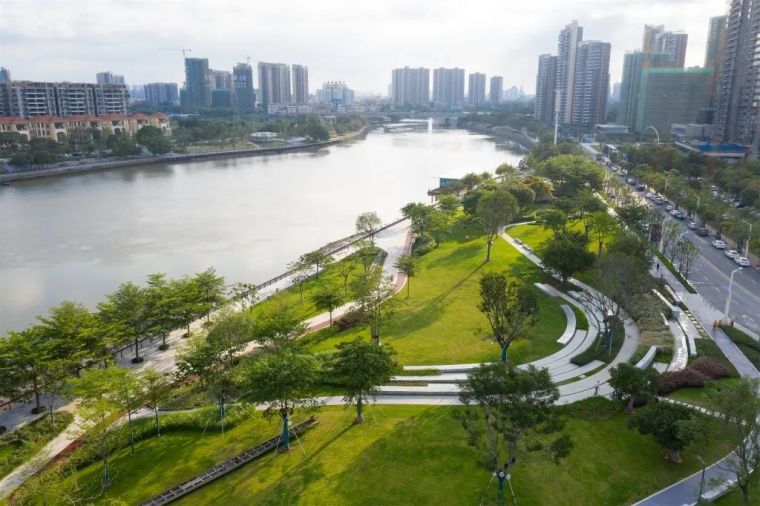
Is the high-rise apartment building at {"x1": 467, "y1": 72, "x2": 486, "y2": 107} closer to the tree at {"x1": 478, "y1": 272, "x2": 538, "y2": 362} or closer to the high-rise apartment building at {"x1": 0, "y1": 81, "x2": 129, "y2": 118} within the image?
the high-rise apartment building at {"x1": 0, "y1": 81, "x2": 129, "y2": 118}

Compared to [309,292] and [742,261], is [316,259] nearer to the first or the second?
[309,292]

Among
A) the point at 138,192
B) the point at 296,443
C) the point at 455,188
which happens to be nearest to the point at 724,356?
the point at 296,443

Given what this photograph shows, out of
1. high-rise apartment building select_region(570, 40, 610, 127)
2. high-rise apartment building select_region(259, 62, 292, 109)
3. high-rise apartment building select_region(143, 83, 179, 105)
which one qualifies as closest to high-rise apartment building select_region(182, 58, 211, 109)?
high-rise apartment building select_region(259, 62, 292, 109)

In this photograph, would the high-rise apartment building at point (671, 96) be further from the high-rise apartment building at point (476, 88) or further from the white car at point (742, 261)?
the high-rise apartment building at point (476, 88)

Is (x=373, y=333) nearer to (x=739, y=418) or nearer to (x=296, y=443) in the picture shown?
(x=296, y=443)

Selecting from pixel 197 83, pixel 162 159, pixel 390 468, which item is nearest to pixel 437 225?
pixel 390 468
